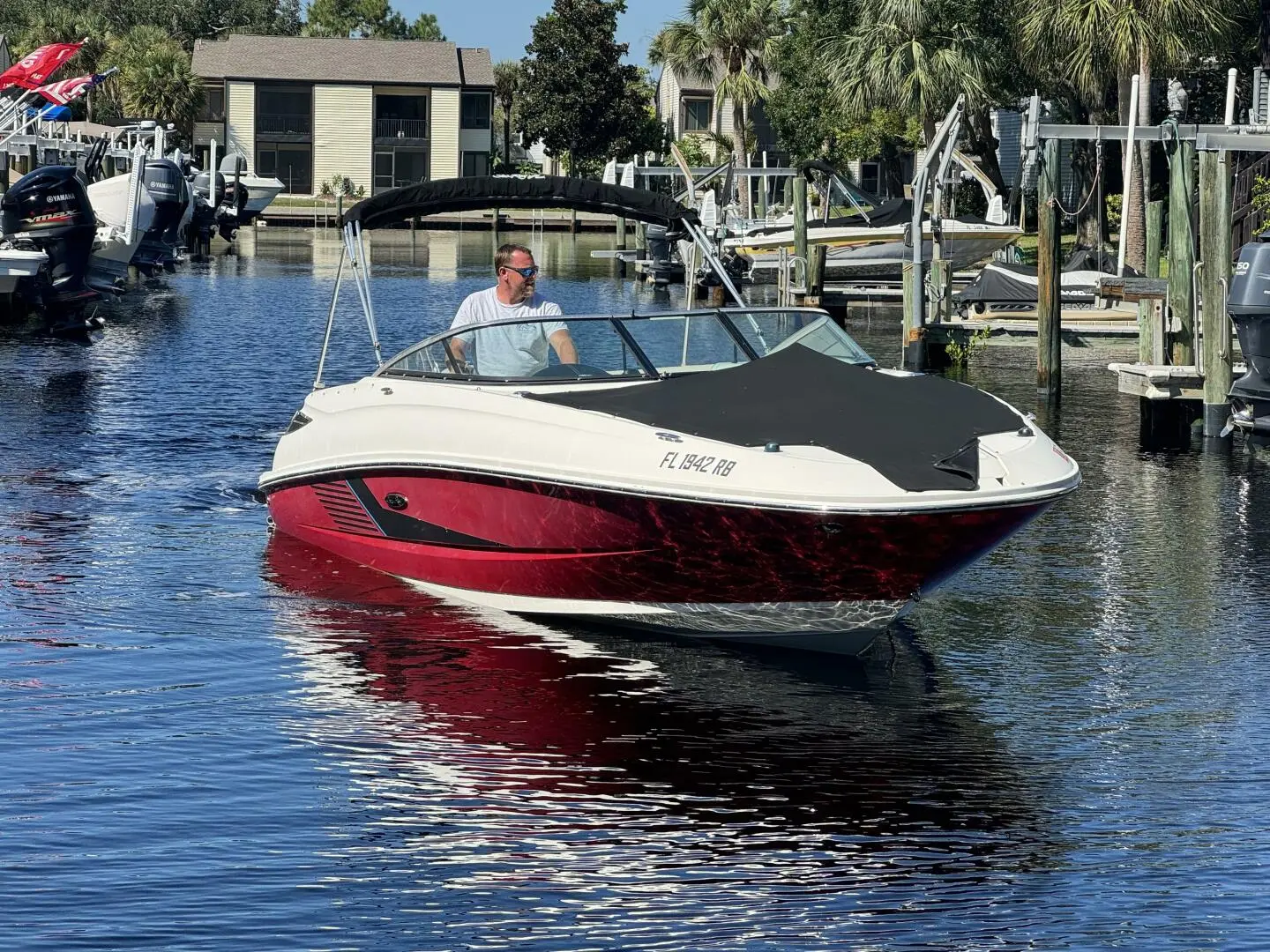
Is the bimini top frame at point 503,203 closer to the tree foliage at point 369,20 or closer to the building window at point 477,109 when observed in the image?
the building window at point 477,109

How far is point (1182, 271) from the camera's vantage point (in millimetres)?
17969

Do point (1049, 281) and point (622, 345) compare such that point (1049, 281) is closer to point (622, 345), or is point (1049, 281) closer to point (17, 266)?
point (622, 345)

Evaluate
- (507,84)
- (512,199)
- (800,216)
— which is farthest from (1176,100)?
(507,84)

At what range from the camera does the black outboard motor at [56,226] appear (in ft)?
89.5

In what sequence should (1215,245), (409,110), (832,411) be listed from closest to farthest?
(832,411), (1215,245), (409,110)

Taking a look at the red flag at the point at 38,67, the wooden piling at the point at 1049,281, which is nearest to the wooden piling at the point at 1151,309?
the wooden piling at the point at 1049,281

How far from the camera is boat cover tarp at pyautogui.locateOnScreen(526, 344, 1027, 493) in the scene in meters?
8.80

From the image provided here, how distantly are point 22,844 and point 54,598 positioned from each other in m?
4.35

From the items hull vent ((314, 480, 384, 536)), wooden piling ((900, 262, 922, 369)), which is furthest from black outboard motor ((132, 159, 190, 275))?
hull vent ((314, 480, 384, 536))

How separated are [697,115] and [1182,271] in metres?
68.5

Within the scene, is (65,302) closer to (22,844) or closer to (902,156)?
(22,844)

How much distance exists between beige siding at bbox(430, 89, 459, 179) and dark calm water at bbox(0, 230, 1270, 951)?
2922 inches

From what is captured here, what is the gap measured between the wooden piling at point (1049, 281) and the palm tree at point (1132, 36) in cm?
1365

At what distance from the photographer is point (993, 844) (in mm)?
7145
